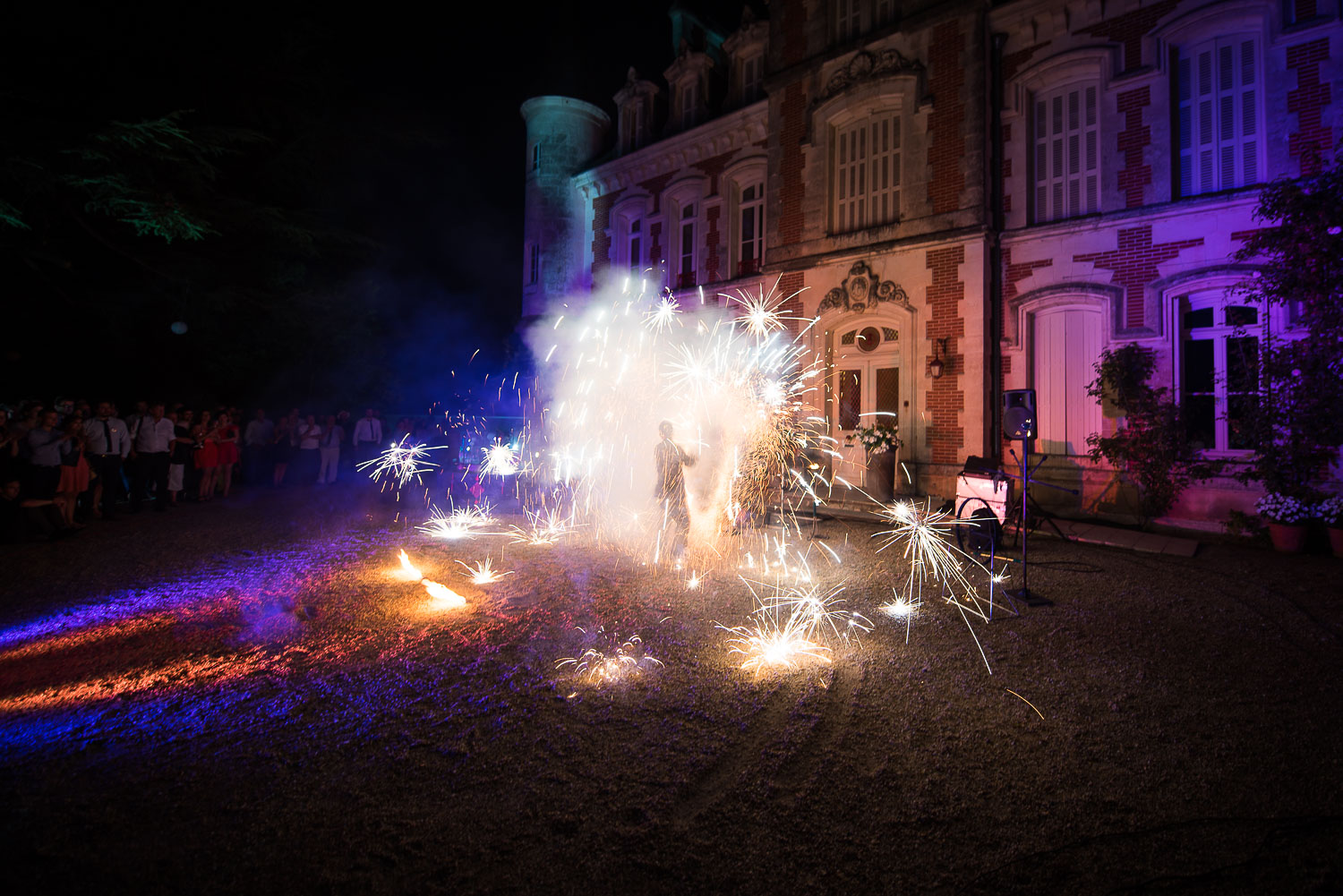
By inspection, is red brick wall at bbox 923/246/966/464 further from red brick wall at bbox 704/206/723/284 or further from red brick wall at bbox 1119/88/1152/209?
red brick wall at bbox 704/206/723/284

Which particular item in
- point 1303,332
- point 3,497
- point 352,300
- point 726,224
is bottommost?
point 3,497

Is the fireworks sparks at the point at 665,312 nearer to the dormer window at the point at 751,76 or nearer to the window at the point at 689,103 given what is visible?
the window at the point at 689,103

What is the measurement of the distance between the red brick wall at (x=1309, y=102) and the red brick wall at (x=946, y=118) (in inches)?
161

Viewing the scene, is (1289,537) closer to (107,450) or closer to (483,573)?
(483,573)

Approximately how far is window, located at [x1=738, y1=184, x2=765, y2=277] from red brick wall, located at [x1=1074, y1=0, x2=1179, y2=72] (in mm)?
6704

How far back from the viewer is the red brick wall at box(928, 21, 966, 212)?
10.4 metres

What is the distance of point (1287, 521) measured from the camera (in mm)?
6836

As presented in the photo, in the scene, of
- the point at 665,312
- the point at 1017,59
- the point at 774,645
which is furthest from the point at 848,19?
the point at 774,645

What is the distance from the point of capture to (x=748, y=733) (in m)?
2.87

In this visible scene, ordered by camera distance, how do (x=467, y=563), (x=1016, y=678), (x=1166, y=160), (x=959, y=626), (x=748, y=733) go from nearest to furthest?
1. (x=748, y=733)
2. (x=1016, y=678)
3. (x=959, y=626)
4. (x=467, y=563)
5. (x=1166, y=160)

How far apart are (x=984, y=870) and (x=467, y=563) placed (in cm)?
522

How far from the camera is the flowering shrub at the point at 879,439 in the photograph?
10562 millimetres

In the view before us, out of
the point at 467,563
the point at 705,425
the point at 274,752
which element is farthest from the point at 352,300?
the point at 274,752

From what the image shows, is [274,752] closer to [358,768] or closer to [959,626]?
[358,768]
